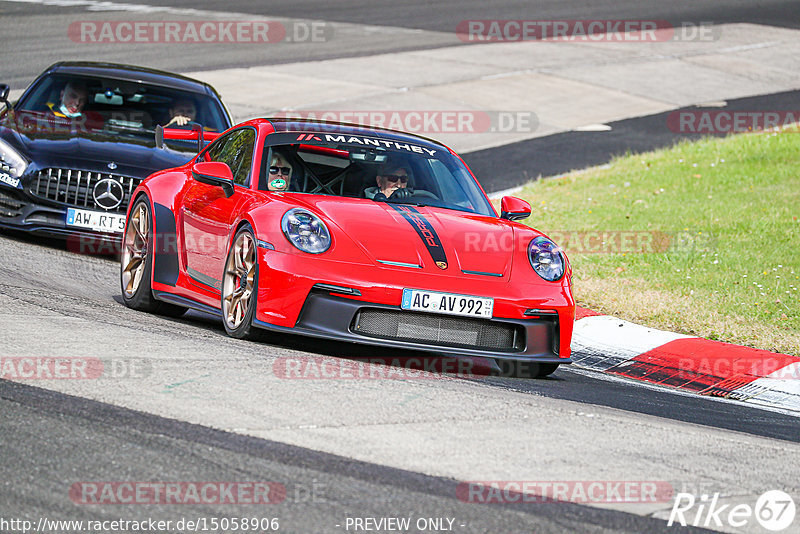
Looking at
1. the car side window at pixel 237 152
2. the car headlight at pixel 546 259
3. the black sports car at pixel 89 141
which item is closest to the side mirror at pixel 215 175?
the car side window at pixel 237 152

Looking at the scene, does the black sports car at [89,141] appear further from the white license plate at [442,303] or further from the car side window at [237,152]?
the white license plate at [442,303]

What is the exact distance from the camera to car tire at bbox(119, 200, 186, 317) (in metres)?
8.11

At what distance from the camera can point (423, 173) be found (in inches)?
314

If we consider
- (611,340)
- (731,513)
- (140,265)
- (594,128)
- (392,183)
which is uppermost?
(594,128)

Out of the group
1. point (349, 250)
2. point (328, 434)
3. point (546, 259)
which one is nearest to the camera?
point (328, 434)

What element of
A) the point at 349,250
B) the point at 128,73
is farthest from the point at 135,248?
the point at 128,73

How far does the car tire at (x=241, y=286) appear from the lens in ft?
22.0

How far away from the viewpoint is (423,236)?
22.7ft

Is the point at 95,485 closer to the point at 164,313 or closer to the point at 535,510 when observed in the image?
the point at 535,510

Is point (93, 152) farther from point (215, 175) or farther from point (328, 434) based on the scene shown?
point (328, 434)

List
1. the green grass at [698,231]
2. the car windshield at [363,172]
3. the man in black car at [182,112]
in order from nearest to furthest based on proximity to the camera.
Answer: the car windshield at [363,172]
the green grass at [698,231]
the man in black car at [182,112]

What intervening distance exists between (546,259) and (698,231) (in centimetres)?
499

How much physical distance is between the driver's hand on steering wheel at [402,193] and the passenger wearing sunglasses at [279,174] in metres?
0.67

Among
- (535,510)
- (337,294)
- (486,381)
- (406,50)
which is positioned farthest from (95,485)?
(406,50)
